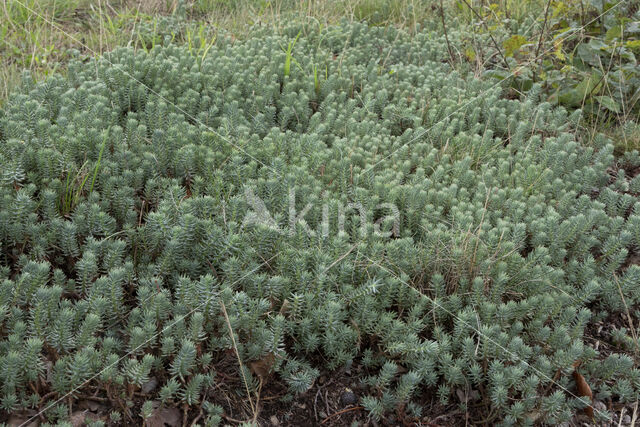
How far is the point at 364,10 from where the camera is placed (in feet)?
21.9

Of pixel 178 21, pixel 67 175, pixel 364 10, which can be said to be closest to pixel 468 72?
pixel 364 10

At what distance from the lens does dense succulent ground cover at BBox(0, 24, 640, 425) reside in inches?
101

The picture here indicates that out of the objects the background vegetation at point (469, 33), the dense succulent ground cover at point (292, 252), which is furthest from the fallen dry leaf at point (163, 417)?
the background vegetation at point (469, 33)

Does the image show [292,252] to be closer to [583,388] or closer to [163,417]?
[163,417]

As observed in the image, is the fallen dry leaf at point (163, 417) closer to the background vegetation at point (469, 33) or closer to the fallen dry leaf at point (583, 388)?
the fallen dry leaf at point (583, 388)

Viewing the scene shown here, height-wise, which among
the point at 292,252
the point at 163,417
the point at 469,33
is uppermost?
the point at 469,33

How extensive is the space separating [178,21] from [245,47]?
134 cm

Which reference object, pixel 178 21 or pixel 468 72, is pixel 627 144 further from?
pixel 178 21

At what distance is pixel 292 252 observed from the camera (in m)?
3.01

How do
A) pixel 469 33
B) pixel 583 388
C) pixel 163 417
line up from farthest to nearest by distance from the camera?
1. pixel 469 33
2. pixel 583 388
3. pixel 163 417

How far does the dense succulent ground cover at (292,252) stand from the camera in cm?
256

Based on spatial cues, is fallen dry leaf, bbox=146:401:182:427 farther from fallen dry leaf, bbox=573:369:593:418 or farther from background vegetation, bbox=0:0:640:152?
background vegetation, bbox=0:0:640:152

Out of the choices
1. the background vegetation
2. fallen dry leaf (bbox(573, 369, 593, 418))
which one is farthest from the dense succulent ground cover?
the background vegetation

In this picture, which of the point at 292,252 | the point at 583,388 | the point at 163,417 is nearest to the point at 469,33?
the point at 292,252
